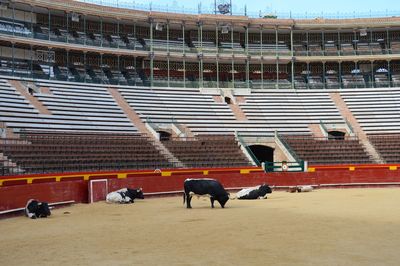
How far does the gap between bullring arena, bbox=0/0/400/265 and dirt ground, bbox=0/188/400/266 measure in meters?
0.07

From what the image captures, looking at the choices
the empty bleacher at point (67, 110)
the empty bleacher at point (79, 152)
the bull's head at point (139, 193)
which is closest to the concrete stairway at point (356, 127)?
the empty bleacher at point (79, 152)

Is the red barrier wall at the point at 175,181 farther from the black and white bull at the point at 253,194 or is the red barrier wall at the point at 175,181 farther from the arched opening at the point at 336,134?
the arched opening at the point at 336,134

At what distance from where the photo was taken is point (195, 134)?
40.3m

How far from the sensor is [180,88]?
152 ft

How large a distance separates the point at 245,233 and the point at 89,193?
12.7 m

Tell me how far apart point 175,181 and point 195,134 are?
35.3 feet

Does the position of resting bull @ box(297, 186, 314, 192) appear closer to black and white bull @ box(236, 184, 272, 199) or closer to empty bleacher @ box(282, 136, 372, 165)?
black and white bull @ box(236, 184, 272, 199)

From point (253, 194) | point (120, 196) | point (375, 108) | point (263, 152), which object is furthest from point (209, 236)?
point (375, 108)

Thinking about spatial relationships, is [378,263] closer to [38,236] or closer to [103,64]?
[38,236]

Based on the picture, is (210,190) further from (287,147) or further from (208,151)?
(287,147)

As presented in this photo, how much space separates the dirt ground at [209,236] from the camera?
34.3ft

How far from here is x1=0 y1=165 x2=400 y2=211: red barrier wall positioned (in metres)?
20.8

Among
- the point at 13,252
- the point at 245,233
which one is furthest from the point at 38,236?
the point at 245,233

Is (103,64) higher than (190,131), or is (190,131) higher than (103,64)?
(103,64)
